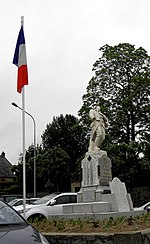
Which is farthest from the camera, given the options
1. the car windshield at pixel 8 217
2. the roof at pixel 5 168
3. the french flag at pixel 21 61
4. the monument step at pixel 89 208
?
the roof at pixel 5 168

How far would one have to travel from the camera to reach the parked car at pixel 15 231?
5467mm

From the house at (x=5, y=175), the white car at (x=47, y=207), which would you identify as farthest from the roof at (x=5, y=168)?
the white car at (x=47, y=207)

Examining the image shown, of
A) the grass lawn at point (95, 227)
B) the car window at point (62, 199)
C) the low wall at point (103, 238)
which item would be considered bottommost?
the low wall at point (103, 238)

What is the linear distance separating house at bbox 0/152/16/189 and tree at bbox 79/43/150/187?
25679mm

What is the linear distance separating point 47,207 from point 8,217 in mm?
12881

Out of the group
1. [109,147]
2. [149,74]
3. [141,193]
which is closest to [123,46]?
[149,74]

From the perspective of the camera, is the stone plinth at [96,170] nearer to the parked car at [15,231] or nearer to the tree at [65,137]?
the parked car at [15,231]

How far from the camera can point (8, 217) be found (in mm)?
6848

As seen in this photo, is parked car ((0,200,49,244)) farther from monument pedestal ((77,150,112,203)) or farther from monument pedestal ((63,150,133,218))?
monument pedestal ((77,150,112,203))

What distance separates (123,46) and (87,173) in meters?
24.9

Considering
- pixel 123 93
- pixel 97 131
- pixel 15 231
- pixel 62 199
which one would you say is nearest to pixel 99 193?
pixel 97 131

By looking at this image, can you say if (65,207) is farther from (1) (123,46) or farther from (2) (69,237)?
(1) (123,46)

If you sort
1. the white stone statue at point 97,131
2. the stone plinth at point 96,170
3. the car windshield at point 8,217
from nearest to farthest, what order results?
the car windshield at point 8,217
the stone plinth at point 96,170
the white stone statue at point 97,131

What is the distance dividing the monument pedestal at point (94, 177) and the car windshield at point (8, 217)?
9.38 metres
